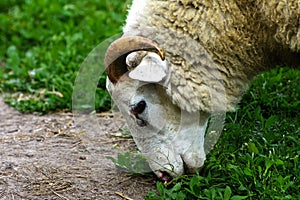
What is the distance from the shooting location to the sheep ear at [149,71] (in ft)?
13.9

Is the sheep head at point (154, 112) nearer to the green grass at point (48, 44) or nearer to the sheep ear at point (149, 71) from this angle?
the sheep ear at point (149, 71)

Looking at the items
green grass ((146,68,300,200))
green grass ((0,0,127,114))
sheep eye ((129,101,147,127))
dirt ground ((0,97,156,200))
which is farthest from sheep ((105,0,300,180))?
green grass ((0,0,127,114))

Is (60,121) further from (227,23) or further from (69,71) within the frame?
(227,23)

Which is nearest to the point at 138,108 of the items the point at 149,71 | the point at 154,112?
the point at 154,112

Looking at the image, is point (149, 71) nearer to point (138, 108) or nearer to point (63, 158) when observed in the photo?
point (138, 108)

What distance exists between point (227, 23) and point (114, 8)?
4.46m

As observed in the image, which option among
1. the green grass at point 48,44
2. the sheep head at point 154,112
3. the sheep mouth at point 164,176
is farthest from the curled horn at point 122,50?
the green grass at point 48,44

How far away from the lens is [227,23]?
4.53 meters

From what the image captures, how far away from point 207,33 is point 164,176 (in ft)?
3.48

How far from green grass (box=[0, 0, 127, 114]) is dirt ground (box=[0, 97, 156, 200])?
0.32 metres

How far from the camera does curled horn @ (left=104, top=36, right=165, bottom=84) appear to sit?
430 cm

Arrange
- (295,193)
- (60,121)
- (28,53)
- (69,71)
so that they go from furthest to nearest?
(28,53), (69,71), (60,121), (295,193)

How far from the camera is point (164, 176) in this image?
4.57m

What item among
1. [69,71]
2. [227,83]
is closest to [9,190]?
[227,83]
